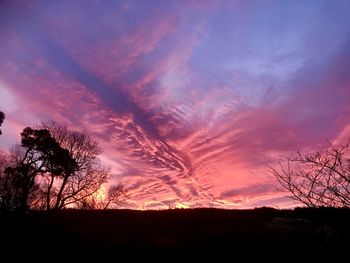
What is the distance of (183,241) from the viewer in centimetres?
1320

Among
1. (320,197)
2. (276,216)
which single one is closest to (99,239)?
(320,197)

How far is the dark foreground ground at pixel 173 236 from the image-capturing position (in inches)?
467

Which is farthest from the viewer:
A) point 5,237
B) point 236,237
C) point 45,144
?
point 45,144

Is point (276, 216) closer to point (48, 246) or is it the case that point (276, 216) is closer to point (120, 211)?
point (120, 211)

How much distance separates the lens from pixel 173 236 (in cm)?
1381

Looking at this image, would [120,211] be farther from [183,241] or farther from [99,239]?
[183,241]

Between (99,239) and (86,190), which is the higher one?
(86,190)

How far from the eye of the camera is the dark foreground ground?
11.9m

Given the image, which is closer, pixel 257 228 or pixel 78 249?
pixel 78 249

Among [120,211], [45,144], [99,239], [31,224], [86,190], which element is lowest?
[99,239]

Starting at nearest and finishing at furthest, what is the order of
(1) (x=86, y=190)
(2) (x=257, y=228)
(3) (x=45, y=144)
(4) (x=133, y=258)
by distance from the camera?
1. (4) (x=133, y=258)
2. (2) (x=257, y=228)
3. (3) (x=45, y=144)
4. (1) (x=86, y=190)

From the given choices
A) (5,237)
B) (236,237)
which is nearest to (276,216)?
(236,237)

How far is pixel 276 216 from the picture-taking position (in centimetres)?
1773

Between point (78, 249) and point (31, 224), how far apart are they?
10.8 ft
